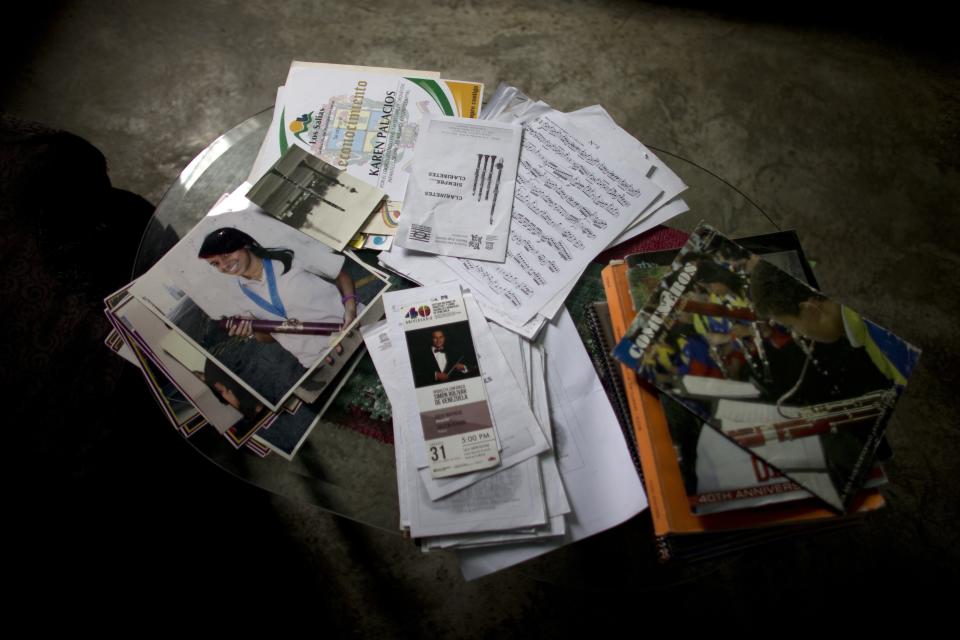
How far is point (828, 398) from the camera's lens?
78 cm

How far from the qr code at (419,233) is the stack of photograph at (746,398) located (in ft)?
1.27

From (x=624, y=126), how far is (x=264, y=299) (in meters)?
1.36

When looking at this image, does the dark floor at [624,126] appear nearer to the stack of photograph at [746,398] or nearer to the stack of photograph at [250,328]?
the stack of photograph at [250,328]

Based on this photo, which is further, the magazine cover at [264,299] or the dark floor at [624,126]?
the dark floor at [624,126]

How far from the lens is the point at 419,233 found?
100cm

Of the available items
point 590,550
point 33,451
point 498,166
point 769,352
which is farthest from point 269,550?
point 769,352

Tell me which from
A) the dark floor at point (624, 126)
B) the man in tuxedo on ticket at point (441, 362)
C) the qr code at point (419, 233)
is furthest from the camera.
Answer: the dark floor at point (624, 126)

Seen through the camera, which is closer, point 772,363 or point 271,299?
point 772,363

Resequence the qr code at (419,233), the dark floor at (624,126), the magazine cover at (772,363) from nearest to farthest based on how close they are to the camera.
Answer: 1. the magazine cover at (772,363)
2. the qr code at (419,233)
3. the dark floor at (624,126)

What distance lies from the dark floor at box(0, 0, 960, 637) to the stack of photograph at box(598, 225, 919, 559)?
686mm

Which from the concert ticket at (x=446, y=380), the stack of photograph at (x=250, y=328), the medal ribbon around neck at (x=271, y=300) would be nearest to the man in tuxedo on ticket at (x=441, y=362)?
the concert ticket at (x=446, y=380)

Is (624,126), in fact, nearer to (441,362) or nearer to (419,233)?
(419,233)

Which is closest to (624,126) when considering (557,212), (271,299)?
(557,212)

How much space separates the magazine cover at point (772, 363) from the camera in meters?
0.76
